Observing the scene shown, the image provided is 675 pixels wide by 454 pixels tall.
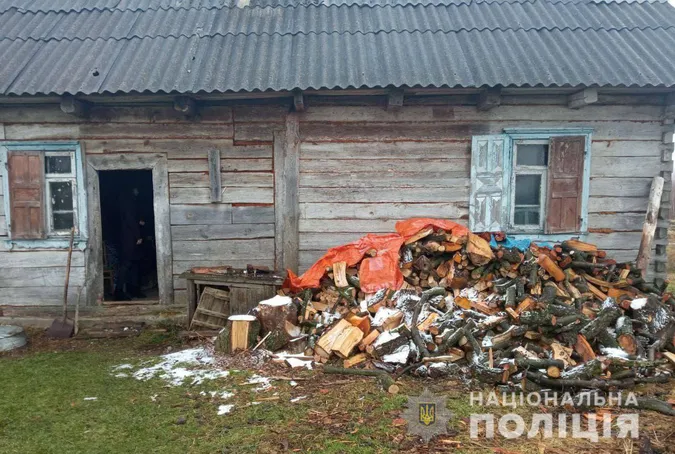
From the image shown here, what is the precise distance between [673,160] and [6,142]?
8901 millimetres

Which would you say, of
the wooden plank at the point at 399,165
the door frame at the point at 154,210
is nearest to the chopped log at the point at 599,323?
the wooden plank at the point at 399,165

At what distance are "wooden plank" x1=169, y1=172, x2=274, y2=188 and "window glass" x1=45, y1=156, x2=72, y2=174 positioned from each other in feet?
4.54

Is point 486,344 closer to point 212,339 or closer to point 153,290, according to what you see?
point 212,339

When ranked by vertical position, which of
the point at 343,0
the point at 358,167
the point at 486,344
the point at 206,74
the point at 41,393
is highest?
the point at 343,0

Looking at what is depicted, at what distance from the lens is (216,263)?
19.8 feet

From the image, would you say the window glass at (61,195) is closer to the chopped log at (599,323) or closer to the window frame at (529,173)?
the window frame at (529,173)

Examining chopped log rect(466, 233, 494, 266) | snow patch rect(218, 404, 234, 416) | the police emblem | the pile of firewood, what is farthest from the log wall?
the police emblem

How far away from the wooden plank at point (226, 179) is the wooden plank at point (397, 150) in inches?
24.0

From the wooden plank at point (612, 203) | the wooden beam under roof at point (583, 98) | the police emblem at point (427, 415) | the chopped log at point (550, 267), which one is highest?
the wooden beam under roof at point (583, 98)

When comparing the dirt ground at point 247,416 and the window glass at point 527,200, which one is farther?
the window glass at point 527,200

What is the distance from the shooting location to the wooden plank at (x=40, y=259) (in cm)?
595

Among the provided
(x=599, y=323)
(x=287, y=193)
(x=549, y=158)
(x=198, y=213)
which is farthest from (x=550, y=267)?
(x=198, y=213)

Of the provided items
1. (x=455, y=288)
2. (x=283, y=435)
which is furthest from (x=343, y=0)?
(x=283, y=435)

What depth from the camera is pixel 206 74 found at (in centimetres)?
546
